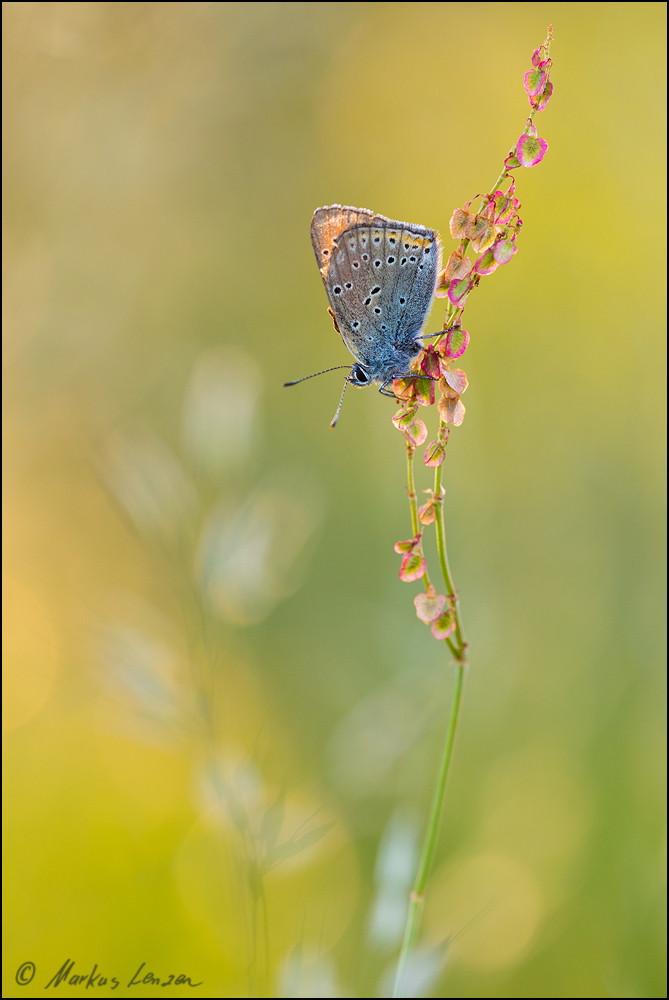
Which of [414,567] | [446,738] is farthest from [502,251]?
[446,738]

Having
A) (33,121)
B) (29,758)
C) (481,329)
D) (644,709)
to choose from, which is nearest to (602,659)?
(644,709)

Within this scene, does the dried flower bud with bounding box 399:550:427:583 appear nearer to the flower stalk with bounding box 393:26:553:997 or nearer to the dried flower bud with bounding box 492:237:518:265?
the flower stalk with bounding box 393:26:553:997

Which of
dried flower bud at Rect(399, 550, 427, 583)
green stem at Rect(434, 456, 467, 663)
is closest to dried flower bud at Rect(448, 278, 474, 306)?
green stem at Rect(434, 456, 467, 663)

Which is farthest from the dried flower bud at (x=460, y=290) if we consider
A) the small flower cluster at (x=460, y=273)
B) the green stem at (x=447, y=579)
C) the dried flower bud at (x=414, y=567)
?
the dried flower bud at (x=414, y=567)

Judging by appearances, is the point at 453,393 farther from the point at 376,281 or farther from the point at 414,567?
the point at 376,281

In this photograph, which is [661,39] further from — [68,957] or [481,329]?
[68,957]

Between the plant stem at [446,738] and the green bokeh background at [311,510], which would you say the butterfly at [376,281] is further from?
the plant stem at [446,738]
